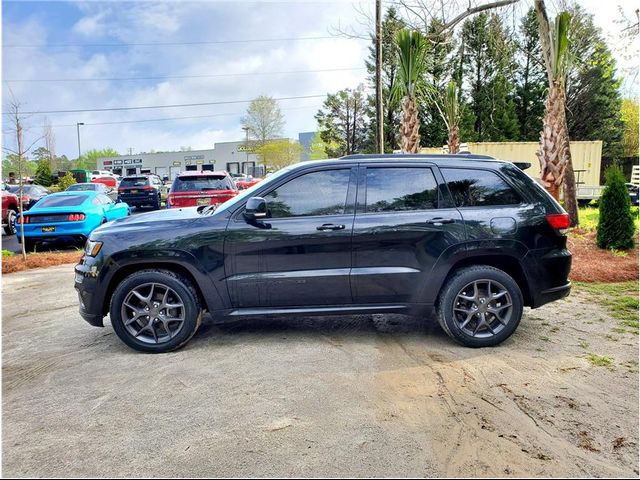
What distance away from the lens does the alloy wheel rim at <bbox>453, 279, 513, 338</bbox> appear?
4.32 metres

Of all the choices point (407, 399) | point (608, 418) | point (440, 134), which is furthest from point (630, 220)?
point (440, 134)

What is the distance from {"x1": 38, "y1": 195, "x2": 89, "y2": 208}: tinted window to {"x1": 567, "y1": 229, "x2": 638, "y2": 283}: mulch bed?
1090 cm

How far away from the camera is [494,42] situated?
11.7 metres

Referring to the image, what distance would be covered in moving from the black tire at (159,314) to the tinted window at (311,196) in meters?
1.11

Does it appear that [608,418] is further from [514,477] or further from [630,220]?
[630,220]

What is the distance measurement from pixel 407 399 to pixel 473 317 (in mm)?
1395

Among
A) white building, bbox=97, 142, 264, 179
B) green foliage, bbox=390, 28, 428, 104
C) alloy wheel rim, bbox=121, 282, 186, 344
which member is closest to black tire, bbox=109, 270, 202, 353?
alloy wheel rim, bbox=121, 282, 186, 344

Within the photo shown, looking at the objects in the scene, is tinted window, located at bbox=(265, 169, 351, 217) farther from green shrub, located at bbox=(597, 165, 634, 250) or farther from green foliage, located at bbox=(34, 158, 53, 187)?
green foliage, located at bbox=(34, 158, 53, 187)

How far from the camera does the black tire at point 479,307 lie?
4297mm

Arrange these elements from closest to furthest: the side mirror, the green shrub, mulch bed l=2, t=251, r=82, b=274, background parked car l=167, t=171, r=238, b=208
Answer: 1. the side mirror
2. the green shrub
3. mulch bed l=2, t=251, r=82, b=274
4. background parked car l=167, t=171, r=238, b=208

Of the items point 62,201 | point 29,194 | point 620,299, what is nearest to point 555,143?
point 620,299

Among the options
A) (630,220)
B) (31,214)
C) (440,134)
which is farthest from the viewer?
(440,134)

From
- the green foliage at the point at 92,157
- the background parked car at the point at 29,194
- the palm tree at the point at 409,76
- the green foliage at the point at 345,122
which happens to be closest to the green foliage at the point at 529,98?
the green foliage at the point at 345,122

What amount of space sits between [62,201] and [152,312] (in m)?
8.59
